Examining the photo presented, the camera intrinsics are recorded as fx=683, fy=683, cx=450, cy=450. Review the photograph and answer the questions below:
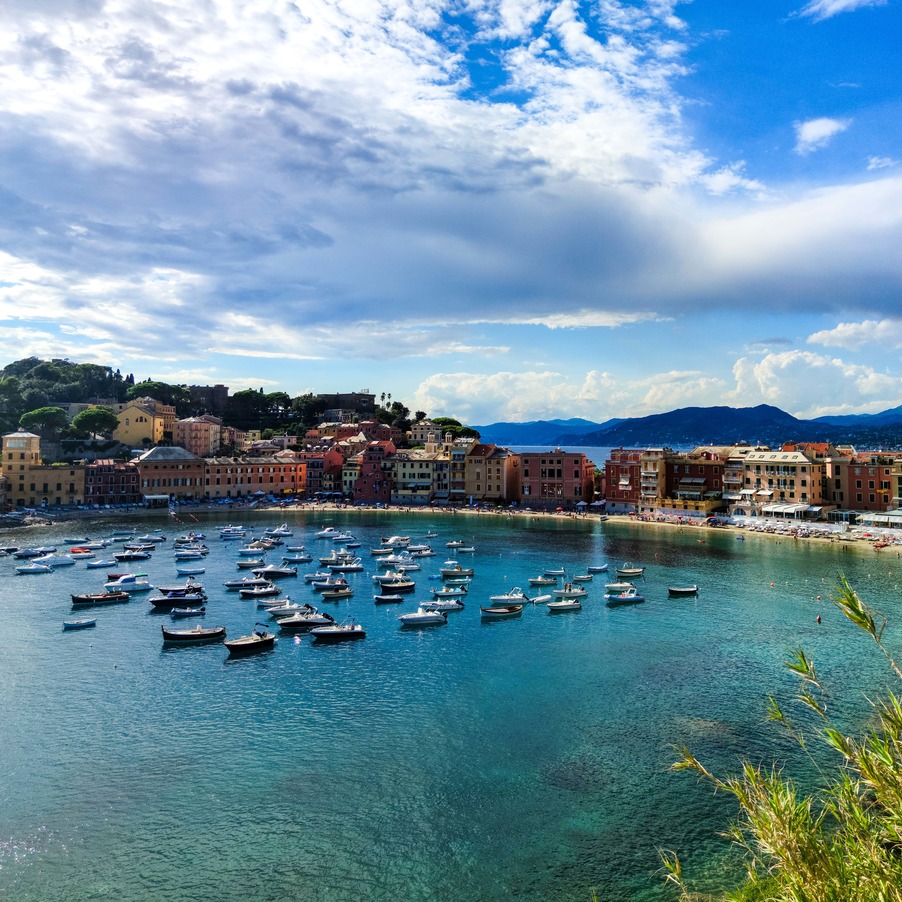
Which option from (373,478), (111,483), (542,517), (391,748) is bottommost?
(391,748)

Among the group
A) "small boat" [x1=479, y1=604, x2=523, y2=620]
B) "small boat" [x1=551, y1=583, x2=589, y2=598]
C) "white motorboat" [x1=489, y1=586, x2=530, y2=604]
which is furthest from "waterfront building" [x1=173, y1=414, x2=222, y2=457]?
"small boat" [x1=479, y1=604, x2=523, y2=620]

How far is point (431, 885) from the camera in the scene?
19.7 metres

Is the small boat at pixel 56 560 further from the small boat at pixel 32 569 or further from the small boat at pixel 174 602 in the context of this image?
the small boat at pixel 174 602

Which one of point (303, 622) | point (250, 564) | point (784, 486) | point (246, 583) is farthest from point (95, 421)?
point (784, 486)

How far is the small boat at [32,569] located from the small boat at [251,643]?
3240 centimetres

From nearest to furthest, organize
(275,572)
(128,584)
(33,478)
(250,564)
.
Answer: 1. (128,584)
2. (275,572)
3. (250,564)
4. (33,478)

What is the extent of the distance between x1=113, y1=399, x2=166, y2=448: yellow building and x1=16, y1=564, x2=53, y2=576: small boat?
7401cm

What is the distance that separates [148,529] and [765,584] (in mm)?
75446

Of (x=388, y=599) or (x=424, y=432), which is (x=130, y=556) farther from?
(x=424, y=432)

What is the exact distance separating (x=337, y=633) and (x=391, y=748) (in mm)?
16332

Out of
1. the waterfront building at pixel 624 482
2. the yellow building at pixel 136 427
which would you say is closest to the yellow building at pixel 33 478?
the yellow building at pixel 136 427

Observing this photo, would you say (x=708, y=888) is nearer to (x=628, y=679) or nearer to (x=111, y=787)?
(x=628, y=679)

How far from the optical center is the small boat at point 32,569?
63.7m

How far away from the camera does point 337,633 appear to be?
142 ft
